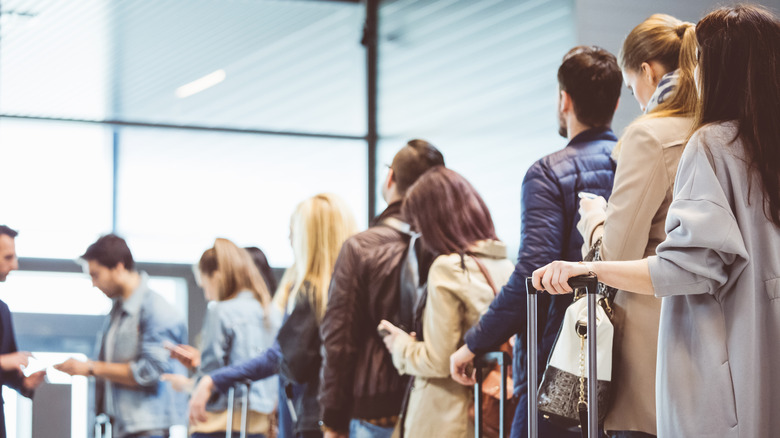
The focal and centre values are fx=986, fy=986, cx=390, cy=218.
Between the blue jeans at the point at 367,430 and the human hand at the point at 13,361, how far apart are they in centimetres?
213

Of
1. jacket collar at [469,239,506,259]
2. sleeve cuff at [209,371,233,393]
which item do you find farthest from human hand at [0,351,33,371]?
jacket collar at [469,239,506,259]

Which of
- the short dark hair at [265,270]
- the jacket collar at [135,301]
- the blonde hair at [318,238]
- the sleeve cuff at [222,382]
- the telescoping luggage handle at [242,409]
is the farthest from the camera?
the short dark hair at [265,270]

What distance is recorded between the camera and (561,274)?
6.23 feet

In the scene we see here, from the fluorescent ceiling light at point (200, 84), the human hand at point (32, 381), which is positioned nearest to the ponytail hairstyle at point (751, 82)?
the human hand at point (32, 381)

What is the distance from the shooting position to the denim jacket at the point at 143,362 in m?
5.31

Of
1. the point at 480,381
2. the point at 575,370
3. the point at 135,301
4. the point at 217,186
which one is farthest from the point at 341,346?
the point at 217,186

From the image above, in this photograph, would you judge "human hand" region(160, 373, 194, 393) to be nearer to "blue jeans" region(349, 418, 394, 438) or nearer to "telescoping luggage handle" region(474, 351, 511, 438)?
"blue jeans" region(349, 418, 394, 438)

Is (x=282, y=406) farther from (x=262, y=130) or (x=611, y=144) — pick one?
(x=262, y=130)

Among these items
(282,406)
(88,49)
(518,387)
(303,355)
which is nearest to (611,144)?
(518,387)

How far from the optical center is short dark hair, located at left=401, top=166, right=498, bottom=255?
3.27m

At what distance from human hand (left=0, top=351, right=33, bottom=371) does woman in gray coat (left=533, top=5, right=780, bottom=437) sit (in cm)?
381

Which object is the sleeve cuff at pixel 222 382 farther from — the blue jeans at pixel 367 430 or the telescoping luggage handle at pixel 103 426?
the blue jeans at pixel 367 430

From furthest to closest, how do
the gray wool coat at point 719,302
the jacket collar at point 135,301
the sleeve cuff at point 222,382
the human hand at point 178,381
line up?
the jacket collar at point 135,301 < the human hand at point 178,381 < the sleeve cuff at point 222,382 < the gray wool coat at point 719,302

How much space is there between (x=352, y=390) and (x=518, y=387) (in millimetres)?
1092
